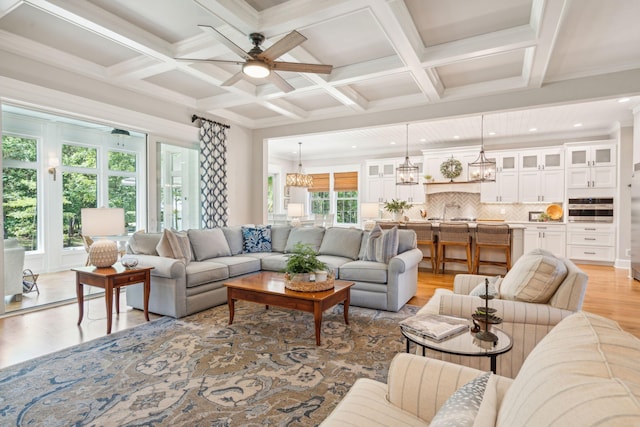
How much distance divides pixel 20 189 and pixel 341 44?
5.84 m

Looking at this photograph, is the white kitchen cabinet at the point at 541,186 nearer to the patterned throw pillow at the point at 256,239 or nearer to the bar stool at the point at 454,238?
the bar stool at the point at 454,238

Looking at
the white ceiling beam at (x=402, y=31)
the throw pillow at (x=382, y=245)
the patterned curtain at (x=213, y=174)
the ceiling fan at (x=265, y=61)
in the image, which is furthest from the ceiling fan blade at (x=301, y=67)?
the patterned curtain at (x=213, y=174)

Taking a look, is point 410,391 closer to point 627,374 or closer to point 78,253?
point 627,374

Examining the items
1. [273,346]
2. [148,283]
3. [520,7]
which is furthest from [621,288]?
[148,283]

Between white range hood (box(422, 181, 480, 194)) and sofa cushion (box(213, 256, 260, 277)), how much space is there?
214 inches

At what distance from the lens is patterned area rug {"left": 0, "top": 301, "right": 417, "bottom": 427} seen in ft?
6.35

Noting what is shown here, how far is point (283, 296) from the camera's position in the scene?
121 inches

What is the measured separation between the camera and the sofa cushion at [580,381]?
50 centimetres

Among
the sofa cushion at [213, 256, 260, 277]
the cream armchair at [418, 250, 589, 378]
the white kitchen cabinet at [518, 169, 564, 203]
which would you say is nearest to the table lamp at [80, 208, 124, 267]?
the sofa cushion at [213, 256, 260, 277]

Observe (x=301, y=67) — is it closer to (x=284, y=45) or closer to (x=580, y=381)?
(x=284, y=45)

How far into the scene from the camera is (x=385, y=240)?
418 cm

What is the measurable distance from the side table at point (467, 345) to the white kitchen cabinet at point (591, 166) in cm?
703

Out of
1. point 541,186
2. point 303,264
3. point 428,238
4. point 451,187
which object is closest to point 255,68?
point 303,264

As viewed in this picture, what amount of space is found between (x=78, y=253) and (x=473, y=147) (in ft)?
28.6
